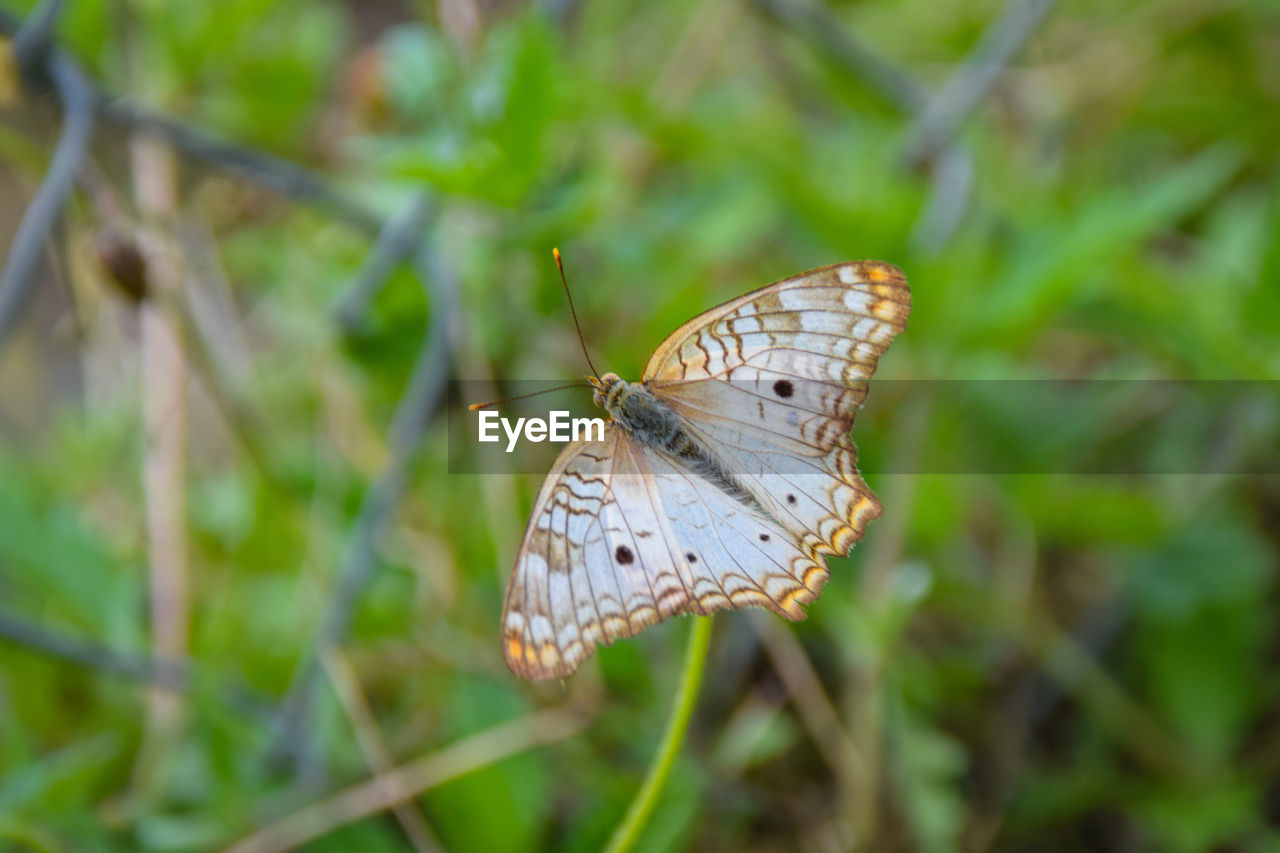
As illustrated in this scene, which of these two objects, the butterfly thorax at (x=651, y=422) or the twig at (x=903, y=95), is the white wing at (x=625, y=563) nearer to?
the butterfly thorax at (x=651, y=422)

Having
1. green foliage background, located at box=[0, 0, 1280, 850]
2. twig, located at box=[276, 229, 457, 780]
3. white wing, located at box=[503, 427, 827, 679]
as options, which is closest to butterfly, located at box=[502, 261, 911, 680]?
white wing, located at box=[503, 427, 827, 679]

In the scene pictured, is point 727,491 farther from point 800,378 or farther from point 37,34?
point 37,34

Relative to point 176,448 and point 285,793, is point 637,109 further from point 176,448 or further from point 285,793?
point 285,793

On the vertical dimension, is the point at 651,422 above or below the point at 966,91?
below

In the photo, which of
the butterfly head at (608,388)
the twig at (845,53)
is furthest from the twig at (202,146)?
the twig at (845,53)

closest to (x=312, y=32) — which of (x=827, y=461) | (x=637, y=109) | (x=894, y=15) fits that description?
(x=637, y=109)

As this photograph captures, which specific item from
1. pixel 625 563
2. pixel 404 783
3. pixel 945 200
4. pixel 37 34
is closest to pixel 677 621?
pixel 404 783
